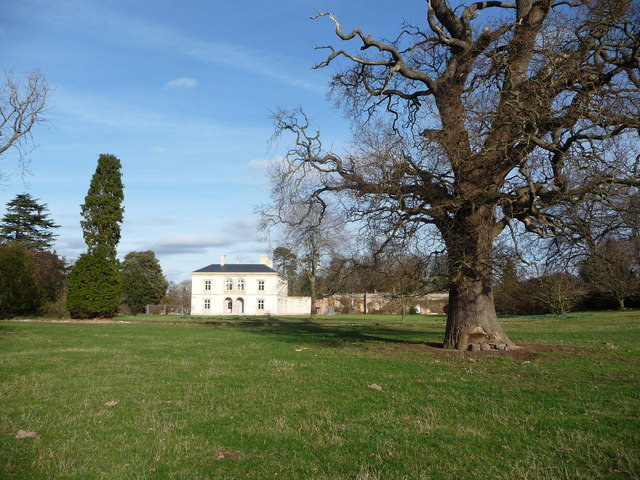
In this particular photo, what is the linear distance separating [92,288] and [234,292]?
40.5 m

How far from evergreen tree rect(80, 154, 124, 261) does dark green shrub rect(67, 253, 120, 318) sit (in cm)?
114

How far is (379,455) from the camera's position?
5.21m

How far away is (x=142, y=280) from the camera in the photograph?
73.4m

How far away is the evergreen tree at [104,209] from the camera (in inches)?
1585

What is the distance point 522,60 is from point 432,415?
1139cm

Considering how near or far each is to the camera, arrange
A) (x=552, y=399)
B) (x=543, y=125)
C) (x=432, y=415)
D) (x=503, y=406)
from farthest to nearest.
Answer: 1. (x=543, y=125)
2. (x=552, y=399)
3. (x=503, y=406)
4. (x=432, y=415)

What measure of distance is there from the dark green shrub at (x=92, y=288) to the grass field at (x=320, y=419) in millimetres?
27461

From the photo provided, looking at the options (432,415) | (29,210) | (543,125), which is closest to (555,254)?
(543,125)

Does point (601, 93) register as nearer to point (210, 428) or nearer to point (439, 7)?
point (439, 7)

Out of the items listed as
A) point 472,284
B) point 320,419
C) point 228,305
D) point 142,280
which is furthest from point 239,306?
point 320,419

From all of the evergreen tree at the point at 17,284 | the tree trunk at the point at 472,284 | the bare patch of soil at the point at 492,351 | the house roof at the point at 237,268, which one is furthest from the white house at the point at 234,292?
the tree trunk at the point at 472,284

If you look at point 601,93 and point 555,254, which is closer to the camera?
point 601,93

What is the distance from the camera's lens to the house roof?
79381 millimetres

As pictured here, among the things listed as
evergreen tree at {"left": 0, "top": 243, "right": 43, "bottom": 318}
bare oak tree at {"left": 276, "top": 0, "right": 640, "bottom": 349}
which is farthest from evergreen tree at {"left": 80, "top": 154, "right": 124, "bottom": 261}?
bare oak tree at {"left": 276, "top": 0, "right": 640, "bottom": 349}
